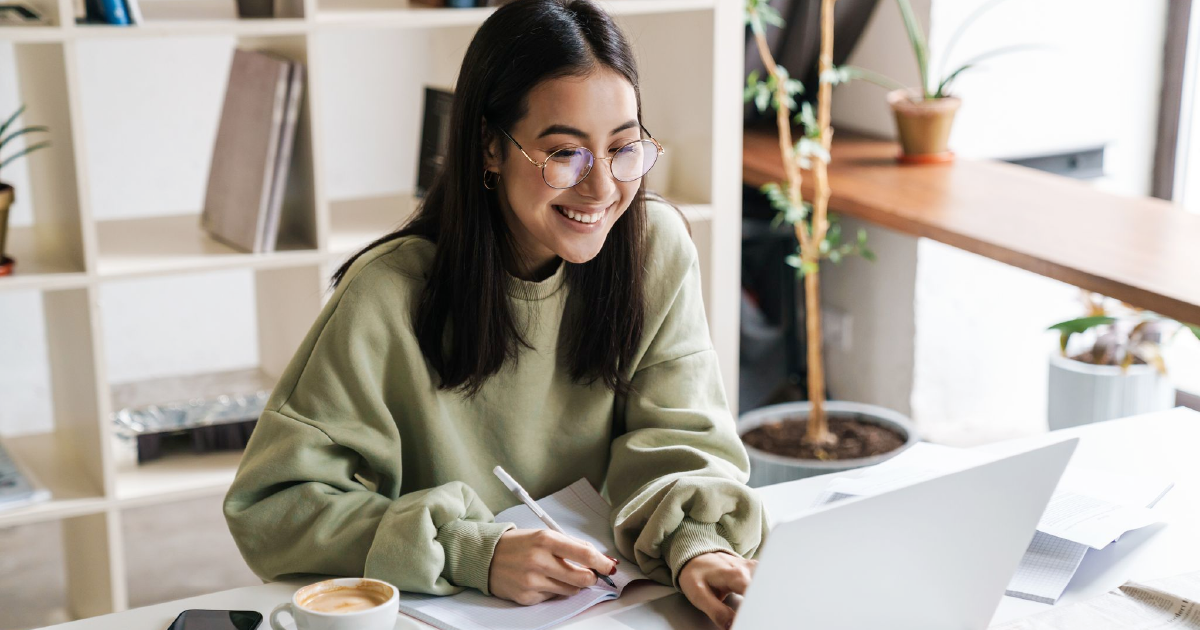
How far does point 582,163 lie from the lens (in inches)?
45.4

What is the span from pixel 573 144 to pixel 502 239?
0.57ft

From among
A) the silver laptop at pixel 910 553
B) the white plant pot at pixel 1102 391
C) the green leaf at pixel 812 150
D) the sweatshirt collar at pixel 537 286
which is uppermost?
the green leaf at pixel 812 150

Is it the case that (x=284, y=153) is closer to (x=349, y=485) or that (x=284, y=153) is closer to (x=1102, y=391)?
(x=349, y=485)

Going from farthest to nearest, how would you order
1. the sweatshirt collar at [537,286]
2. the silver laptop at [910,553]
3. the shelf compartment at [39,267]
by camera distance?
the shelf compartment at [39,267], the sweatshirt collar at [537,286], the silver laptop at [910,553]

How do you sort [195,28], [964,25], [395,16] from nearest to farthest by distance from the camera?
[195,28]
[395,16]
[964,25]

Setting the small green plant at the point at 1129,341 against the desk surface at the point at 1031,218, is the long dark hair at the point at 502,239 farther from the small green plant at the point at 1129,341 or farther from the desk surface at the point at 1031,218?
the small green plant at the point at 1129,341

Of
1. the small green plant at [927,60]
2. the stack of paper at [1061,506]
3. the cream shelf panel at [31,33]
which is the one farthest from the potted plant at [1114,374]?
the cream shelf panel at [31,33]

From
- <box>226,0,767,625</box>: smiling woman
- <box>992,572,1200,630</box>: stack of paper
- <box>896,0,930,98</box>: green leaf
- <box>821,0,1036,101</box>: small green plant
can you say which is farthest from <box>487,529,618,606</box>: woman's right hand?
<box>896,0,930,98</box>: green leaf

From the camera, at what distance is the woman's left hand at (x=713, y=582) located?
1022mm

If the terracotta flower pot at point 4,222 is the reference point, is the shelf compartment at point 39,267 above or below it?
below

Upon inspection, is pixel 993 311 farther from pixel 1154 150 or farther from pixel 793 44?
pixel 793 44

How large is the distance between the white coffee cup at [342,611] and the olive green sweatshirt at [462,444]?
98mm

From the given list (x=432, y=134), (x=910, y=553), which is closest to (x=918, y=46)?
(x=432, y=134)

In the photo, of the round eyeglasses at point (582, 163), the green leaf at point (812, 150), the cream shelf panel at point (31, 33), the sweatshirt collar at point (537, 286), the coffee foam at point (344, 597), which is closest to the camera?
the coffee foam at point (344, 597)
